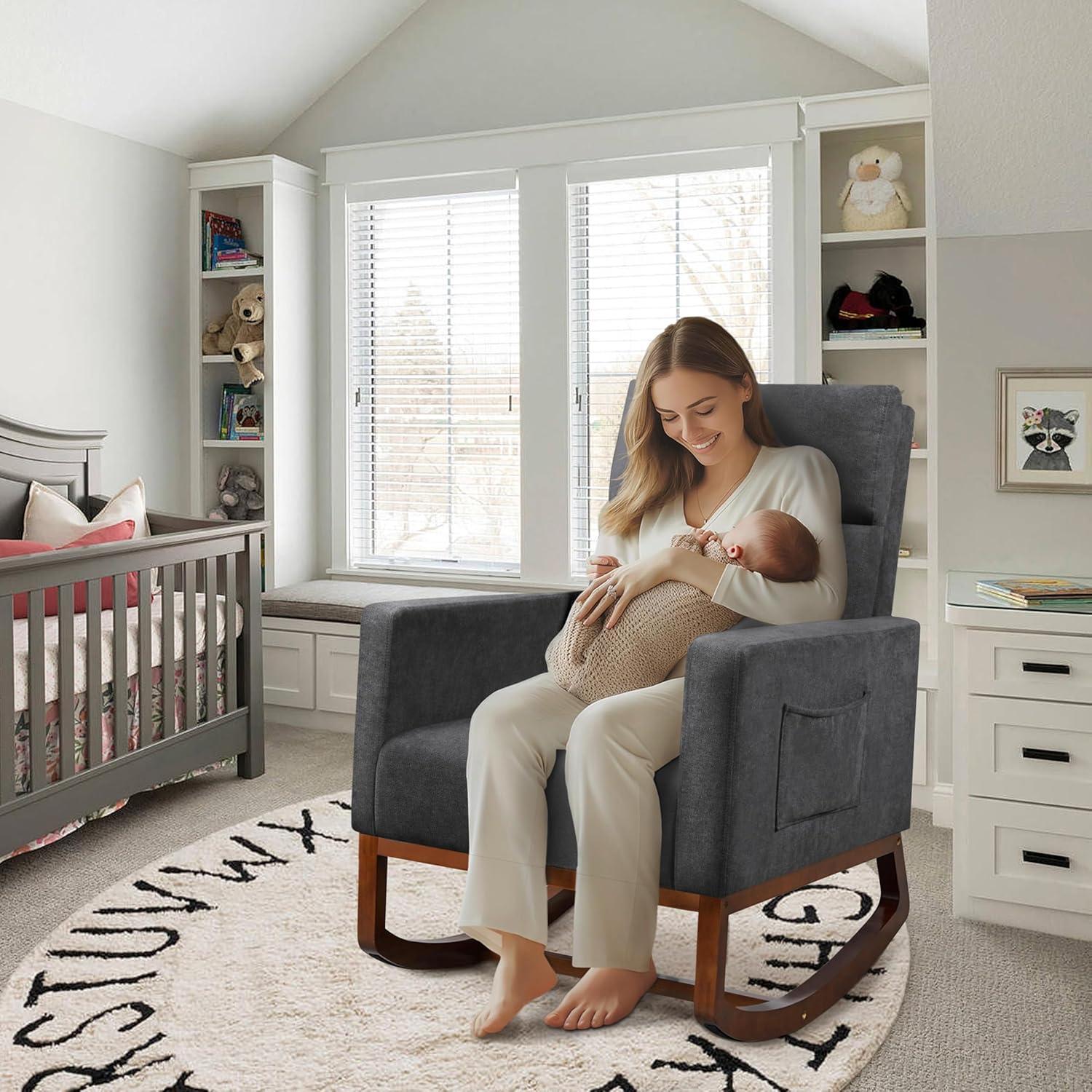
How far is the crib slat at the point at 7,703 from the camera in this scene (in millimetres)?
2205

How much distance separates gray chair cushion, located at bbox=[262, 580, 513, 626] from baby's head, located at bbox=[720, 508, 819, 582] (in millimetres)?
1681

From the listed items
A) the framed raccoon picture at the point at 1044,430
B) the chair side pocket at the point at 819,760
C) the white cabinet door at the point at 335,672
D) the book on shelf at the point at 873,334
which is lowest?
the white cabinet door at the point at 335,672

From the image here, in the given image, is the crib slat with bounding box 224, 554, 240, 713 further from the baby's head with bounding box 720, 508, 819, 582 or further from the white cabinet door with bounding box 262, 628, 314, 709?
the baby's head with bounding box 720, 508, 819, 582

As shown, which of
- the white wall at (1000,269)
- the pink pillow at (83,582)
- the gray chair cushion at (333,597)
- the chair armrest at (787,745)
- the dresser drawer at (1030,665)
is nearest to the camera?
the chair armrest at (787,745)

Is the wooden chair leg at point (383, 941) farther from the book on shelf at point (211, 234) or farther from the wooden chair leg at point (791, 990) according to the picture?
the book on shelf at point (211, 234)

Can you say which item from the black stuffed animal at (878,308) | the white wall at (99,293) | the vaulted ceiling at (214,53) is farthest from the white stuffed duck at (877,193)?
the white wall at (99,293)

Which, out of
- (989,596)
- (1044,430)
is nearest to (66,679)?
(989,596)

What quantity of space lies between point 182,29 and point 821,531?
2.65 metres

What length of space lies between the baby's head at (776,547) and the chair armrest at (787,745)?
0.11 meters

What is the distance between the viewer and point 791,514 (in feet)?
6.32

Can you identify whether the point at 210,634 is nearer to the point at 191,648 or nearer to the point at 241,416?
the point at 191,648

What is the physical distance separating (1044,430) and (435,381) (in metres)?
2.13

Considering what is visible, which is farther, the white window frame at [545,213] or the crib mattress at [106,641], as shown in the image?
the white window frame at [545,213]

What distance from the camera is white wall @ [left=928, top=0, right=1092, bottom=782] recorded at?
2.24m
